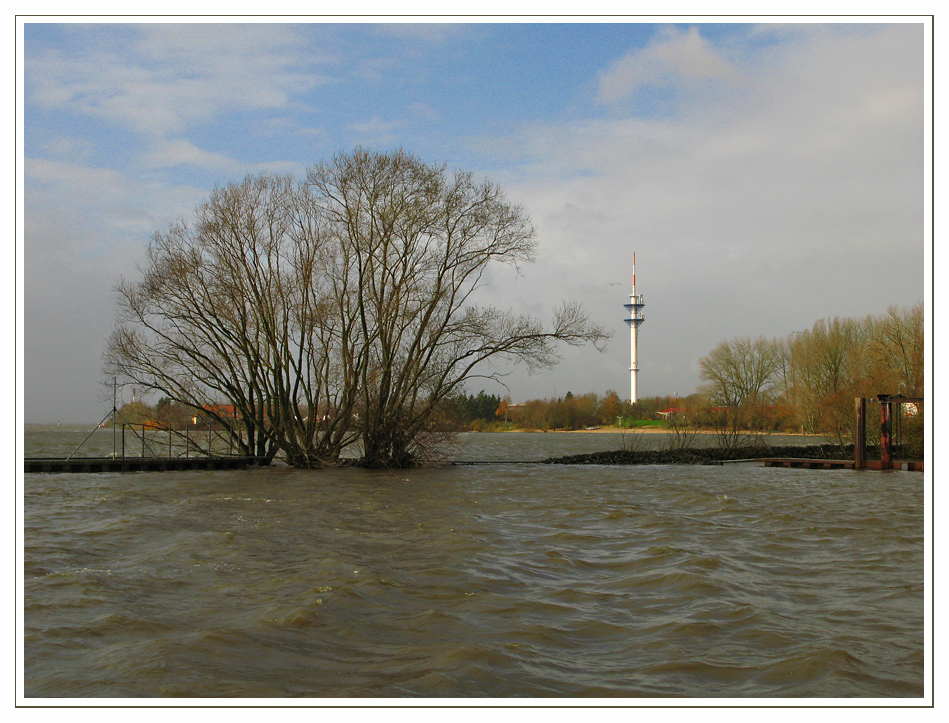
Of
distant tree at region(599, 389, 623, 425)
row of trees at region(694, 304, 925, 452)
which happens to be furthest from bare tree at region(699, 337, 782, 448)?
distant tree at region(599, 389, 623, 425)

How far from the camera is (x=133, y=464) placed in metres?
24.2

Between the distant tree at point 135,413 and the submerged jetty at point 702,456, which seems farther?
the submerged jetty at point 702,456

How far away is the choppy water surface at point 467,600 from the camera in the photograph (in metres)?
5.18

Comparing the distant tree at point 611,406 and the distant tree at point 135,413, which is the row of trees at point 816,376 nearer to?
the distant tree at point 611,406

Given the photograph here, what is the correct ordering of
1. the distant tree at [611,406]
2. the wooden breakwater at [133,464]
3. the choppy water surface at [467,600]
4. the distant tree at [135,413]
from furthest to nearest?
the distant tree at [611,406]
the distant tree at [135,413]
the wooden breakwater at [133,464]
the choppy water surface at [467,600]

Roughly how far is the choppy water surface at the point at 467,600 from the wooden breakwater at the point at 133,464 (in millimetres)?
8151

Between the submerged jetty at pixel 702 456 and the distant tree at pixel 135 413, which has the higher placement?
the distant tree at pixel 135 413

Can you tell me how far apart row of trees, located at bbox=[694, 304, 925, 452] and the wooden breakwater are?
24.3m

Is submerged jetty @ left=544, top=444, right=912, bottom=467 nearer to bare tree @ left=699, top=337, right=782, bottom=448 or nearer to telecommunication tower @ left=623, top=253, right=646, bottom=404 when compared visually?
bare tree @ left=699, top=337, right=782, bottom=448

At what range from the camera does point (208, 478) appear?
2244cm

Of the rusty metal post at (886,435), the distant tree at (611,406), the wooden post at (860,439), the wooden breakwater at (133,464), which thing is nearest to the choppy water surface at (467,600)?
the wooden breakwater at (133,464)

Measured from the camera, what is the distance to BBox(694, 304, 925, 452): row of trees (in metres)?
29.5
